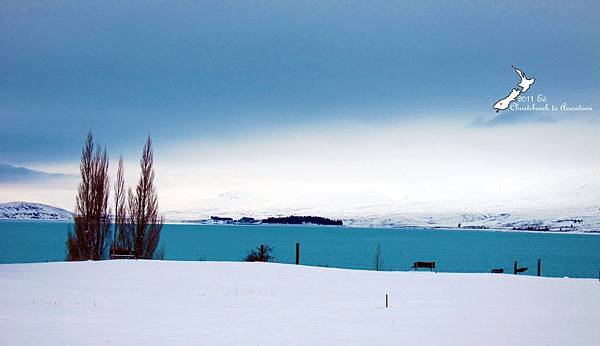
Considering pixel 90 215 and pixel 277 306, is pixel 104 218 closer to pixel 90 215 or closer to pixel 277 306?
pixel 90 215

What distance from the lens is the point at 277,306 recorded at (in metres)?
26.5

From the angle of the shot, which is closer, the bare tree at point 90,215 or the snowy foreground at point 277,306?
the snowy foreground at point 277,306

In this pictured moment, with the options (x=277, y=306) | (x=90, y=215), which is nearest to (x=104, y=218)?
(x=90, y=215)

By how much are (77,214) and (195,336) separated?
32.0 m

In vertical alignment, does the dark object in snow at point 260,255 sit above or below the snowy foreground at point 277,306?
above

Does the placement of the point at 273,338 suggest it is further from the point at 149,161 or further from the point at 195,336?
the point at 149,161

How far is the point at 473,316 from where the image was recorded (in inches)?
969

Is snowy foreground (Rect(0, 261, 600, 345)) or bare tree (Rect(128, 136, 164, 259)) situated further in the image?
bare tree (Rect(128, 136, 164, 259))

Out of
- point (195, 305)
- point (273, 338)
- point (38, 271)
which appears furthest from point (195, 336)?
point (38, 271)

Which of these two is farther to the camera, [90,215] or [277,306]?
[90,215]

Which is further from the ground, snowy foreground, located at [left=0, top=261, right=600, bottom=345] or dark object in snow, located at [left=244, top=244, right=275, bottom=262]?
dark object in snow, located at [left=244, top=244, right=275, bottom=262]

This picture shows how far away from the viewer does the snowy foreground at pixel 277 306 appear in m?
19.8

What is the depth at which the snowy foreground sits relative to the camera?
19.8 meters

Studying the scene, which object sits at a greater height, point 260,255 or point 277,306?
point 260,255
